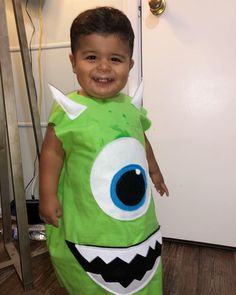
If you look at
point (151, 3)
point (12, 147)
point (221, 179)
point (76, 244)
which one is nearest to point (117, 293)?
point (76, 244)

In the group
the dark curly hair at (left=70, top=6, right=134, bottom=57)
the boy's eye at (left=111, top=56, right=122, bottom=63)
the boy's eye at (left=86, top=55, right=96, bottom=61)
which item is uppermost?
the dark curly hair at (left=70, top=6, right=134, bottom=57)

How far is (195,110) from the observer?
117 cm

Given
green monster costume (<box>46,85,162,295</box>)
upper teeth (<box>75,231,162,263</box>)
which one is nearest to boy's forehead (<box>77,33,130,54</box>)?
green monster costume (<box>46,85,162,295</box>)

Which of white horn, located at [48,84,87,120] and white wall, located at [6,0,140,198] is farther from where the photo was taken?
white wall, located at [6,0,140,198]

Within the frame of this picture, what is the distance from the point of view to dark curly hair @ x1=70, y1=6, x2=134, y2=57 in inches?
23.6

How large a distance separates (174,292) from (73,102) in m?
0.76

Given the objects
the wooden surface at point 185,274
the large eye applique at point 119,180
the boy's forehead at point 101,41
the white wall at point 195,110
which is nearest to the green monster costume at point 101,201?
the large eye applique at point 119,180

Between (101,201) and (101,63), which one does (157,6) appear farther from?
(101,201)

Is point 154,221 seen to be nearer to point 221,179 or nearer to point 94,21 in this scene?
point 94,21

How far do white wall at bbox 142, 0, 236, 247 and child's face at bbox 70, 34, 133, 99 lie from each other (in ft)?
1.82

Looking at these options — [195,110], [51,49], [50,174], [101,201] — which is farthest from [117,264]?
[51,49]

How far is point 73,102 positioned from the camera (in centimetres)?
62

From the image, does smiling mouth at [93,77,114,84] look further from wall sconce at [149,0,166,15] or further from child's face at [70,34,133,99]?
wall sconce at [149,0,166,15]

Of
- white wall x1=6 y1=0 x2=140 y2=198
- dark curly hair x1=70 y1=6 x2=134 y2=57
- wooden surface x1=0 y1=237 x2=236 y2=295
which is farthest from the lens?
white wall x1=6 y1=0 x2=140 y2=198
